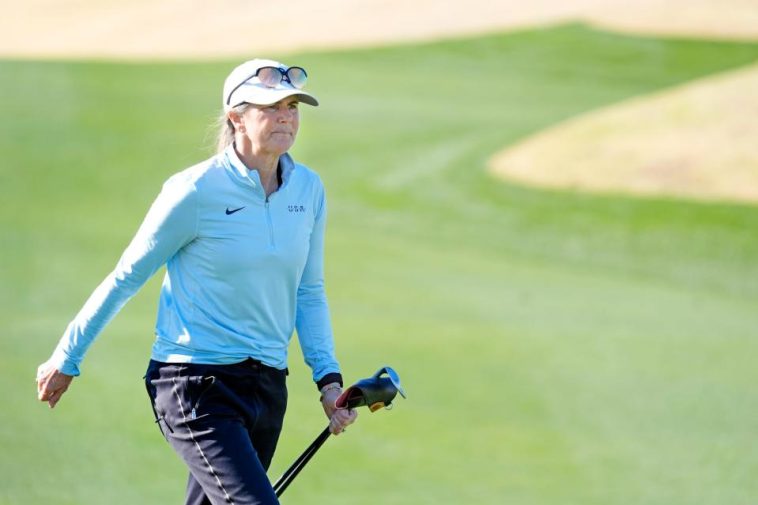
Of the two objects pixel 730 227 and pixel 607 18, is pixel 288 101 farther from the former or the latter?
pixel 607 18

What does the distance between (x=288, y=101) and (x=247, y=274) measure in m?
0.56

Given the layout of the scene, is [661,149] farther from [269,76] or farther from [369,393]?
[269,76]

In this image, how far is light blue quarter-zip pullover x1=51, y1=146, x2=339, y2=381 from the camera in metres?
4.25

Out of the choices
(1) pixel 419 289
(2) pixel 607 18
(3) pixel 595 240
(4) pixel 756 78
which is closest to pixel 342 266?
(1) pixel 419 289

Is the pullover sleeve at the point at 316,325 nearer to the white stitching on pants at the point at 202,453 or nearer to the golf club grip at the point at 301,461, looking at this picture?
the golf club grip at the point at 301,461

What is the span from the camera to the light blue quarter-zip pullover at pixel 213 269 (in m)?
4.25

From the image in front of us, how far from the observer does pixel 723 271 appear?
15172mm

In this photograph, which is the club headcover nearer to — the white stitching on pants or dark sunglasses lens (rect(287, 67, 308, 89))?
the white stitching on pants

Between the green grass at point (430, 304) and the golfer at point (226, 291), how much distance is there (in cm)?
148

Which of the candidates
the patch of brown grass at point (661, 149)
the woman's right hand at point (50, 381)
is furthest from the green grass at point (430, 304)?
the woman's right hand at point (50, 381)

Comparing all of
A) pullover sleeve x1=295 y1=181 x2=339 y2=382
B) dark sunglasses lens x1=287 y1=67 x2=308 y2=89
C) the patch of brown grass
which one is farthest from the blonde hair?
the patch of brown grass


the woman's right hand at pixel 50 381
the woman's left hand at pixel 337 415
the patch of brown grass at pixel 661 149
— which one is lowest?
the patch of brown grass at pixel 661 149

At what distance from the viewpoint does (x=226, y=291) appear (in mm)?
4297

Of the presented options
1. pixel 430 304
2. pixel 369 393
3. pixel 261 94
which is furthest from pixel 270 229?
pixel 430 304
